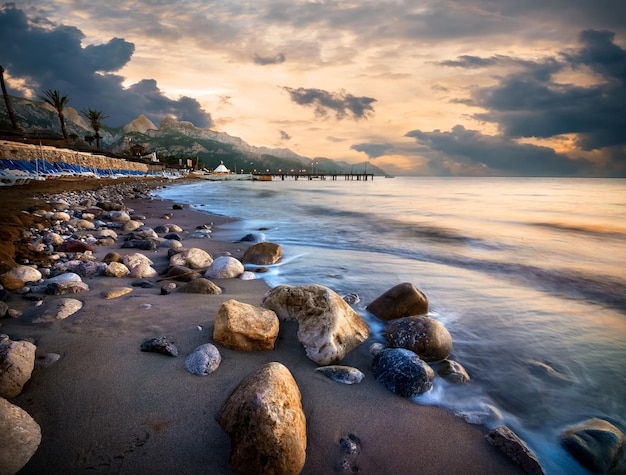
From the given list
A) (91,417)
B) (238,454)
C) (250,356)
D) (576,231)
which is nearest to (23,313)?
(91,417)

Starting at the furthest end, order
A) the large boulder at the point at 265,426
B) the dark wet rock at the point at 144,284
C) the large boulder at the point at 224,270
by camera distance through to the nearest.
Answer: the large boulder at the point at 224,270
the dark wet rock at the point at 144,284
the large boulder at the point at 265,426

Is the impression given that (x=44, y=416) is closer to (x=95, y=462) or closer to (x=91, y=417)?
(x=91, y=417)

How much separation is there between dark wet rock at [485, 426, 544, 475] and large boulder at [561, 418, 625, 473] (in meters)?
0.39

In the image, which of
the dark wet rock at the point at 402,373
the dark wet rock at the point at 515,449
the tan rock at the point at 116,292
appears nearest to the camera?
the dark wet rock at the point at 515,449

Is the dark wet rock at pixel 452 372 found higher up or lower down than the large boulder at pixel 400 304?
lower down

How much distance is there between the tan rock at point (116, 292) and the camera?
13.6 ft

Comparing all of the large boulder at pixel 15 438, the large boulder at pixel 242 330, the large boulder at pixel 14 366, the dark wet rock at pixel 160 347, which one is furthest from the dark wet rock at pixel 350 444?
the large boulder at pixel 14 366

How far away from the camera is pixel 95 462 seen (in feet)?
6.14

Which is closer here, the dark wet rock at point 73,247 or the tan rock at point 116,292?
the tan rock at point 116,292

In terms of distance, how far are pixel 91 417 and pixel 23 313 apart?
2199 mm

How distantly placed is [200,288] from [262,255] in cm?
258

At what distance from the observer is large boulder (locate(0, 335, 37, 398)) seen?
2225 mm

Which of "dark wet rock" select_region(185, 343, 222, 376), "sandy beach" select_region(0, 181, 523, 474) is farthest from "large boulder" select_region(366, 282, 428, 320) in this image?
"dark wet rock" select_region(185, 343, 222, 376)

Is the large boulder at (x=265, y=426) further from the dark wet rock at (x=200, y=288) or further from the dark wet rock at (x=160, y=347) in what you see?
the dark wet rock at (x=200, y=288)
